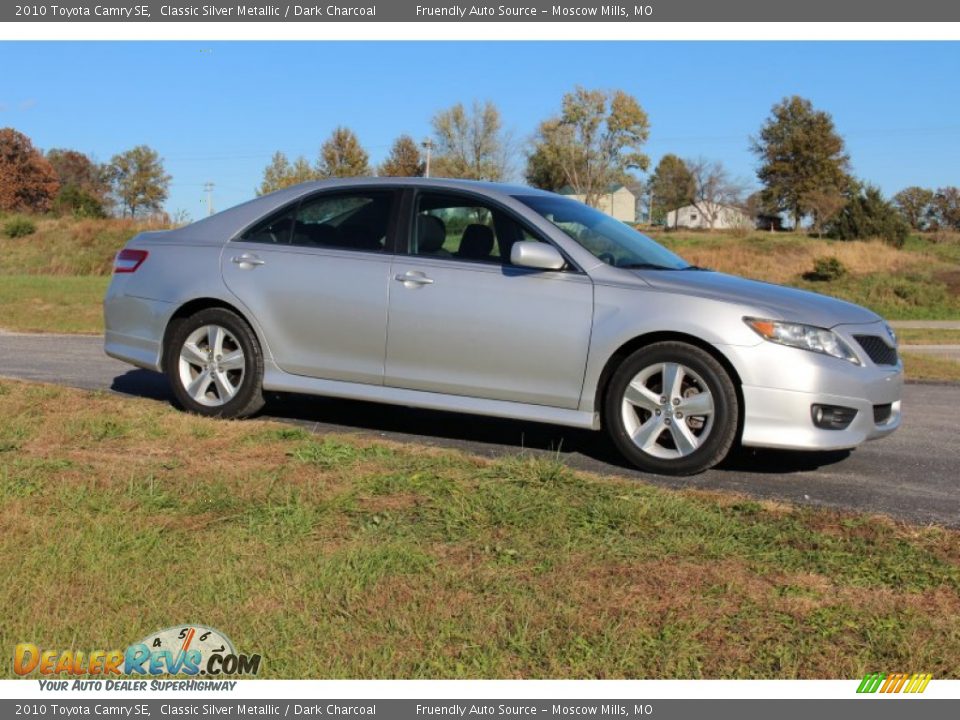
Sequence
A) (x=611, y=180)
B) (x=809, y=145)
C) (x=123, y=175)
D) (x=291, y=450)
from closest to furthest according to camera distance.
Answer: (x=291, y=450) → (x=611, y=180) → (x=809, y=145) → (x=123, y=175)

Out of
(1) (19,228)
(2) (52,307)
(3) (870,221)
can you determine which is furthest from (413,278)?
(3) (870,221)

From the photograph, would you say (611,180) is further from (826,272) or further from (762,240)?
(826,272)

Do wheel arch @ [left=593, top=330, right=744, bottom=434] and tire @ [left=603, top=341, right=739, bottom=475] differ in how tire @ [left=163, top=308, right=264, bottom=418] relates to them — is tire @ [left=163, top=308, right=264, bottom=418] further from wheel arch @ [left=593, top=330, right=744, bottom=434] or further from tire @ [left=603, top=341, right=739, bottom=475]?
tire @ [left=603, top=341, right=739, bottom=475]

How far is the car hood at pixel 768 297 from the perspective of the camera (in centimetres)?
574

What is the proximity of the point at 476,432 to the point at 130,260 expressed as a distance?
274cm

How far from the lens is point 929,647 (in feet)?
10.6

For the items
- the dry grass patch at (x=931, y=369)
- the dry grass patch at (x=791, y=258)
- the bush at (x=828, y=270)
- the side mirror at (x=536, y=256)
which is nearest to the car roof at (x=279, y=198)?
the side mirror at (x=536, y=256)

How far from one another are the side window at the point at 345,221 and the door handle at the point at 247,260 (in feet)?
0.85

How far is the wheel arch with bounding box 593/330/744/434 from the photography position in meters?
5.68

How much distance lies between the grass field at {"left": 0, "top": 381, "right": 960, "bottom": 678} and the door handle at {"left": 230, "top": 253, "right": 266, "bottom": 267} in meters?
1.70

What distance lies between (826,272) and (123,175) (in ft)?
174

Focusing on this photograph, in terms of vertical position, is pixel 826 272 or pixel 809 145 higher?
pixel 809 145

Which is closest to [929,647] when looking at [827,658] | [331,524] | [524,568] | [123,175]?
[827,658]

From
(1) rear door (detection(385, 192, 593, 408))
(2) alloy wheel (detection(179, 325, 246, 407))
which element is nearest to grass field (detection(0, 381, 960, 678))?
(1) rear door (detection(385, 192, 593, 408))
